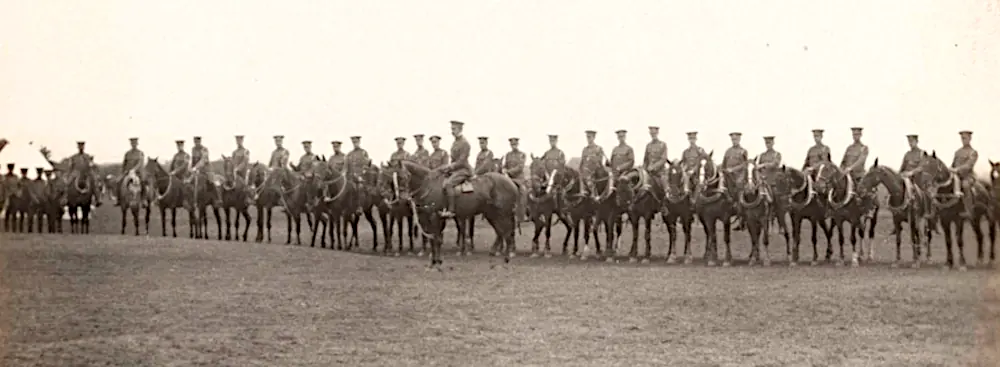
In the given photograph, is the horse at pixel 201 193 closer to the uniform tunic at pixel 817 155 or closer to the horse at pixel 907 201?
→ the uniform tunic at pixel 817 155

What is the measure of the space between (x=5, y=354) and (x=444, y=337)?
A: 12.7 ft

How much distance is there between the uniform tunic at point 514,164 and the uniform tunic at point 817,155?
5598 mm

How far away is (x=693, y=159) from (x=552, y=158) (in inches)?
123

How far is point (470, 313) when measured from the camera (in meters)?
12.3

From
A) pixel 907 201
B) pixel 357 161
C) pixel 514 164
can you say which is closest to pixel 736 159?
pixel 907 201

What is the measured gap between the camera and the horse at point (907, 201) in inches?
674

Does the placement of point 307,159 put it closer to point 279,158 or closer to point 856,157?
point 279,158

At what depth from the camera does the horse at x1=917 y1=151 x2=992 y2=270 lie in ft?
54.7

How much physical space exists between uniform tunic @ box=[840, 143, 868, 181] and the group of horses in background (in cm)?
35

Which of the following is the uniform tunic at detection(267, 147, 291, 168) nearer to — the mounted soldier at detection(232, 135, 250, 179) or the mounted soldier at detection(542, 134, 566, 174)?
the mounted soldier at detection(232, 135, 250, 179)

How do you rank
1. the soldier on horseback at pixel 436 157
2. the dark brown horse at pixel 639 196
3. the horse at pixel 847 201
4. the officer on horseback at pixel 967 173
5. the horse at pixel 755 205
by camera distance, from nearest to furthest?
the officer on horseback at pixel 967 173 < the horse at pixel 847 201 < the horse at pixel 755 205 < the dark brown horse at pixel 639 196 < the soldier on horseback at pixel 436 157

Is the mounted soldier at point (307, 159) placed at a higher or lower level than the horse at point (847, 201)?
higher

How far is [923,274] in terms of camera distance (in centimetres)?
1603

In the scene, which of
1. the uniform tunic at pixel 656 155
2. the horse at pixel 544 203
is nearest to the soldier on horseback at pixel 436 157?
the horse at pixel 544 203
